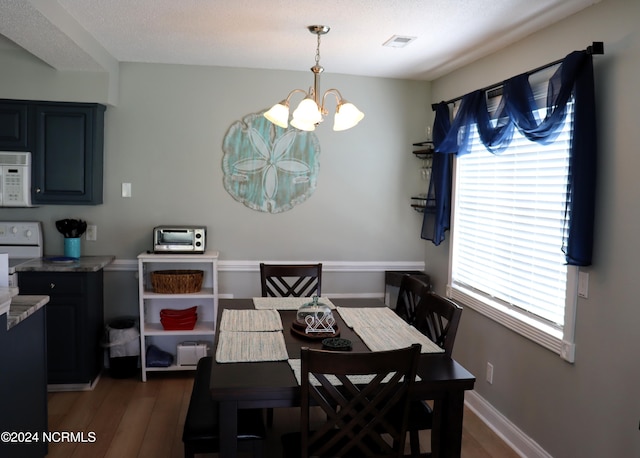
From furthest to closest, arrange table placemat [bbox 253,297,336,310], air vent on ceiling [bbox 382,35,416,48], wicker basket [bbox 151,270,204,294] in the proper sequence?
wicker basket [bbox 151,270,204,294] < air vent on ceiling [bbox 382,35,416,48] < table placemat [bbox 253,297,336,310]

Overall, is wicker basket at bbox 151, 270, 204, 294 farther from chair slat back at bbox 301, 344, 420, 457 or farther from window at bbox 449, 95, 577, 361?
chair slat back at bbox 301, 344, 420, 457

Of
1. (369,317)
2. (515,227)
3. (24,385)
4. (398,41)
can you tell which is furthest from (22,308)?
(515,227)

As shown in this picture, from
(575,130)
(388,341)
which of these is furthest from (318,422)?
(575,130)

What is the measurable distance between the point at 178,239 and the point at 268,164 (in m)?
0.93

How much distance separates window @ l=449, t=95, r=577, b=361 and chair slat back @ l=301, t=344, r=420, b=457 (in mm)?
1195

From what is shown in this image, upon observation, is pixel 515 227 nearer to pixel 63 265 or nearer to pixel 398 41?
pixel 398 41

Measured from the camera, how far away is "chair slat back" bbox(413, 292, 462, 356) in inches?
96.7

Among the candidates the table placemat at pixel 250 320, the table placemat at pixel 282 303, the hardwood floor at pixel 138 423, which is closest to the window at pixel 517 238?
the hardwood floor at pixel 138 423

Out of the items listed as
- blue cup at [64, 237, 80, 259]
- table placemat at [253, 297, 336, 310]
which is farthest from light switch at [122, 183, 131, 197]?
table placemat at [253, 297, 336, 310]

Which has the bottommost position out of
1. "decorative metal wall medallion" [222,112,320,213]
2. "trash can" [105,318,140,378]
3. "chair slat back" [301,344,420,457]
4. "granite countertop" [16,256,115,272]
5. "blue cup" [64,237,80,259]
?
"trash can" [105,318,140,378]

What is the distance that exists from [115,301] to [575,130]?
346 centimetres

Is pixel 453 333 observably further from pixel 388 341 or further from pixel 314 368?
pixel 314 368

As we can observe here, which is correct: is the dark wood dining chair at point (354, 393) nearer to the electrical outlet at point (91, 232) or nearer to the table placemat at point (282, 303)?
the table placemat at point (282, 303)

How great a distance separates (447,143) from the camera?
3.78 m
